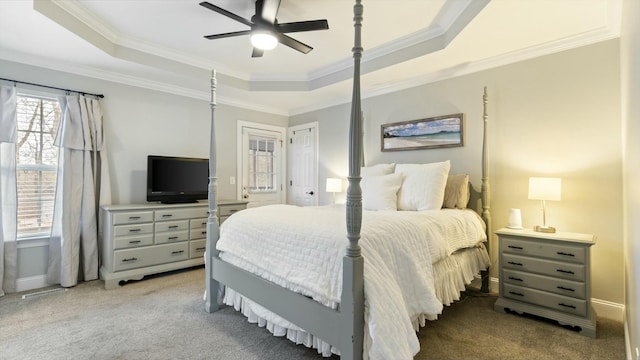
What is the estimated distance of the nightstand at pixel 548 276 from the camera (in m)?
2.18

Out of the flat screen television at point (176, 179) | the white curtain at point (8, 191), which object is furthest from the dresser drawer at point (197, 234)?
the white curtain at point (8, 191)

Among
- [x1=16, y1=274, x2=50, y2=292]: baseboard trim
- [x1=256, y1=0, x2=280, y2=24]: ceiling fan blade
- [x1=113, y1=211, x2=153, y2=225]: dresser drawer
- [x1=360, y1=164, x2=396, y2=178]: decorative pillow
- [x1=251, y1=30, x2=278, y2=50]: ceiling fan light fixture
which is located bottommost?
[x1=16, y1=274, x2=50, y2=292]: baseboard trim

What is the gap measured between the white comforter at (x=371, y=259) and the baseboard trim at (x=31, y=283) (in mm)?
2377

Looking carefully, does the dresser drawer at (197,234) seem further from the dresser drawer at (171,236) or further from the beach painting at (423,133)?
the beach painting at (423,133)

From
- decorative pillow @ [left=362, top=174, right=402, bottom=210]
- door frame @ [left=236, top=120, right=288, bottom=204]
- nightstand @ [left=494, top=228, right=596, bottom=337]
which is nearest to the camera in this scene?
nightstand @ [left=494, top=228, right=596, bottom=337]

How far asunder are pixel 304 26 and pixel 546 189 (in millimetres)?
2422

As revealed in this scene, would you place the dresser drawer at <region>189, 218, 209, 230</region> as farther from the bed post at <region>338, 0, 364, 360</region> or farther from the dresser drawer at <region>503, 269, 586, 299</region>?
the dresser drawer at <region>503, 269, 586, 299</region>

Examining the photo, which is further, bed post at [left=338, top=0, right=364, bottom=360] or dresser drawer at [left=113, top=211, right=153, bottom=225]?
dresser drawer at [left=113, top=211, right=153, bottom=225]

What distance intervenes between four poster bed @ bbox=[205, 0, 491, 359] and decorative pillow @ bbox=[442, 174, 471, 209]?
0.16 ft

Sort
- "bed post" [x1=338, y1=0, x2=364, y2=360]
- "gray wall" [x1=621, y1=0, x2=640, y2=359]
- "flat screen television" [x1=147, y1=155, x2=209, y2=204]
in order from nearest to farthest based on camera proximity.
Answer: "gray wall" [x1=621, y1=0, x2=640, y2=359] < "bed post" [x1=338, y1=0, x2=364, y2=360] < "flat screen television" [x1=147, y1=155, x2=209, y2=204]

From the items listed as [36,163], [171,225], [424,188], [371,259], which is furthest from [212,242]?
[36,163]

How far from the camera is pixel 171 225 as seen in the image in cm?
355

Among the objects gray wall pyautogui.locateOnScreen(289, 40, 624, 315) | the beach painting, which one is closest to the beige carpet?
gray wall pyautogui.locateOnScreen(289, 40, 624, 315)

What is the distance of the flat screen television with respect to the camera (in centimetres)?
364
